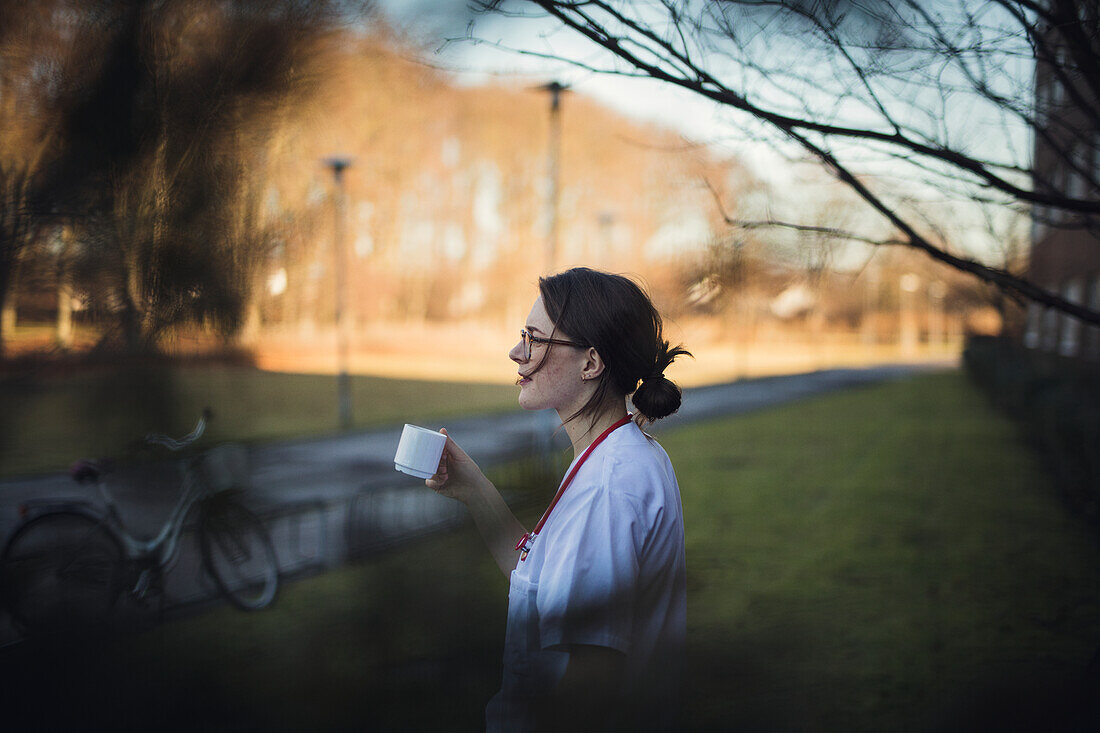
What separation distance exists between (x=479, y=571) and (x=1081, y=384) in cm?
1122

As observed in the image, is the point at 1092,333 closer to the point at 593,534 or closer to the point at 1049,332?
the point at 1049,332

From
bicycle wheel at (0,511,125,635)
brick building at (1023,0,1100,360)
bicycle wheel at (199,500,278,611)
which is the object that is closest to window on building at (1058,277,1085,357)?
brick building at (1023,0,1100,360)

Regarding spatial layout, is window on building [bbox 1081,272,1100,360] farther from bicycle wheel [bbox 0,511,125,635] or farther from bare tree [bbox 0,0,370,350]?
bicycle wheel [bbox 0,511,125,635]

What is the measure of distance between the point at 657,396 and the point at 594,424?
6.2 inches

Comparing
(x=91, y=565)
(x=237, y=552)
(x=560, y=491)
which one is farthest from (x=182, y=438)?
(x=237, y=552)

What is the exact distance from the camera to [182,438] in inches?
42.8

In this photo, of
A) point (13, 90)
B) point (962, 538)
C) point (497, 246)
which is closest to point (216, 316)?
point (13, 90)

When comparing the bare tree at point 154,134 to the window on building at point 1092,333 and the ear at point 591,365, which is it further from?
the window on building at point 1092,333

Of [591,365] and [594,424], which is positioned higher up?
[591,365]

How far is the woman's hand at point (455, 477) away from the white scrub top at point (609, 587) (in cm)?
30

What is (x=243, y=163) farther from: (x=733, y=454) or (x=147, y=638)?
(x=733, y=454)

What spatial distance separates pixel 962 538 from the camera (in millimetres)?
6004

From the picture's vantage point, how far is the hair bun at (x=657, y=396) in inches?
62.4

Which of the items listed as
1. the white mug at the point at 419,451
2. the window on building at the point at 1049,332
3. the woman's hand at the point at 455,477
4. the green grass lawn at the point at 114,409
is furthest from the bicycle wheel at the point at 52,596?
the window on building at the point at 1049,332
